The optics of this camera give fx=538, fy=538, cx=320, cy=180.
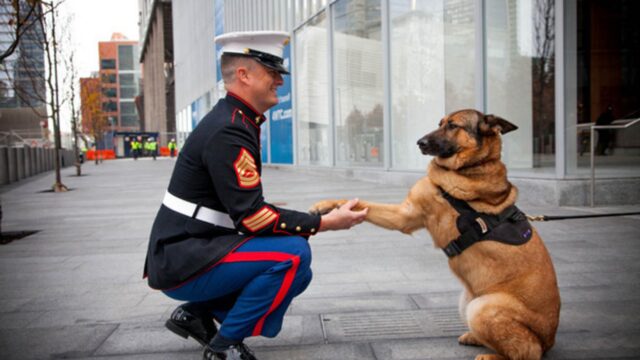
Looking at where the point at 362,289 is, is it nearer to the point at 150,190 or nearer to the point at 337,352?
the point at 337,352

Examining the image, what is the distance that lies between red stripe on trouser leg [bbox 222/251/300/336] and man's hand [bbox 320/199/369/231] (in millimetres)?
247

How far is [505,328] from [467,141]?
1180mm

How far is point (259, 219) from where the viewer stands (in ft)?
8.99

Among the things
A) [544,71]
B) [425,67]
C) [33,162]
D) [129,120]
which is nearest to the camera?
[544,71]

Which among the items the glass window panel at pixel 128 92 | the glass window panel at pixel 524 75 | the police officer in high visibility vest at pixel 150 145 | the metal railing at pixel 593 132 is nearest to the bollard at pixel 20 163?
the glass window panel at pixel 524 75

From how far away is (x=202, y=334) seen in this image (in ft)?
10.8

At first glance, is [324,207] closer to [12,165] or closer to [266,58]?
[266,58]

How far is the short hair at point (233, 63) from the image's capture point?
2.96 metres

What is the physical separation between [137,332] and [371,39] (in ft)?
43.7

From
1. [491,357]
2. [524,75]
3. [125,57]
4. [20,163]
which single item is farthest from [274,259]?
[125,57]

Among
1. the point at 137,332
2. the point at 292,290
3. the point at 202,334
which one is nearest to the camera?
the point at 292,290

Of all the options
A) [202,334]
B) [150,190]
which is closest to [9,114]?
[150,190]

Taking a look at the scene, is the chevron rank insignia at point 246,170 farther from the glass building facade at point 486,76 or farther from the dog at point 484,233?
the glass building facade at point 486,76

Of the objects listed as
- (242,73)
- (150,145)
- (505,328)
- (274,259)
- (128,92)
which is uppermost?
(128,92)
